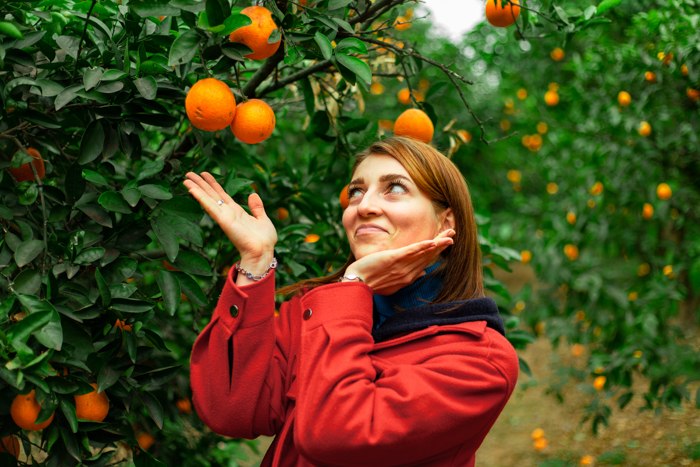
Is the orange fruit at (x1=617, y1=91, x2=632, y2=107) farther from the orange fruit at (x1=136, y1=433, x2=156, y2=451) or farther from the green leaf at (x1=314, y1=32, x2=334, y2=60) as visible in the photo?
the orange fruit at (x1=136, y1=433, x2=156, y2=451)

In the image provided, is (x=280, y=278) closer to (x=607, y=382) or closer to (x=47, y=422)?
(x=47, y=422)

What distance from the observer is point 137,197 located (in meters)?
1.13

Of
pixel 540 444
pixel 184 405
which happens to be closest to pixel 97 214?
pixel 184 405

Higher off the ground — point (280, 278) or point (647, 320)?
A: point (280, 278)

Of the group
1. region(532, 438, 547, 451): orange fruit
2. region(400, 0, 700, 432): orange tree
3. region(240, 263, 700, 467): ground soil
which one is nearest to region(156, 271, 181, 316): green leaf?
region(400, 0, 700, 432): orange tree

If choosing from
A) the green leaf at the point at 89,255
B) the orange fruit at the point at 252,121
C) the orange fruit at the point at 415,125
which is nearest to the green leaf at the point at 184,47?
the orange fruit at the point at 252,121

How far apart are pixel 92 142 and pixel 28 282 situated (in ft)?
1.11

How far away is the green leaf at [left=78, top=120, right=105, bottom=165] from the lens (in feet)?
3.80

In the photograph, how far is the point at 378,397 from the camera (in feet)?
3.34

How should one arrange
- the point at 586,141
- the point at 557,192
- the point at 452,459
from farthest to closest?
the point at 557,192, the point at 586,141, the point at 452,459

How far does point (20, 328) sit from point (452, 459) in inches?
34.5

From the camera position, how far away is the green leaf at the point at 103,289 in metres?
1.06

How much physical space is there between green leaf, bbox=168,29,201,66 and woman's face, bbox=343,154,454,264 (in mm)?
499

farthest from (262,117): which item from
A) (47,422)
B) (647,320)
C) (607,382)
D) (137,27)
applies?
(607,382)
